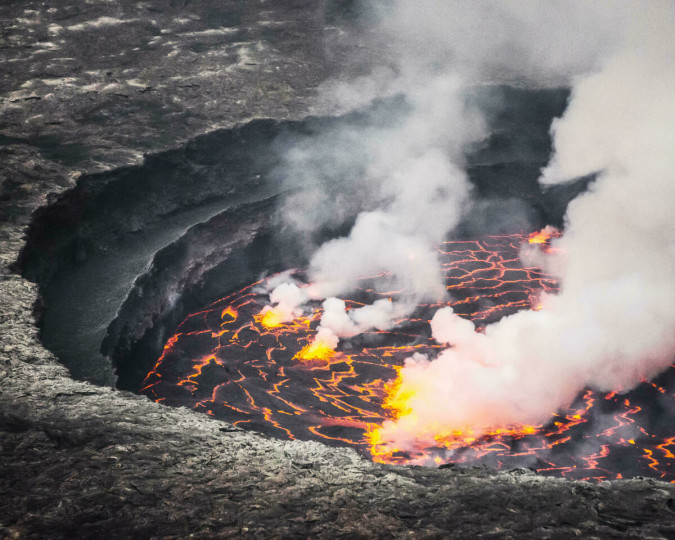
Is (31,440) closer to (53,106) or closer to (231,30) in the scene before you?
(53,106)

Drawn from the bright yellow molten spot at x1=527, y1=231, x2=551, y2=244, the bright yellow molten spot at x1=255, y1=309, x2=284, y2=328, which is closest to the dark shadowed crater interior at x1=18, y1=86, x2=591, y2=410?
the bright yellow molten spot at x1=527, y1=231, x2=551, y2=244

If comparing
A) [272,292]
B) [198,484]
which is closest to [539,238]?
[272,292]

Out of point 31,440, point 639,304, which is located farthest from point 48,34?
point 639,304

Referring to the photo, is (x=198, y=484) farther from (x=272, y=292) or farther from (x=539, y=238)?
(x=539, y=238)

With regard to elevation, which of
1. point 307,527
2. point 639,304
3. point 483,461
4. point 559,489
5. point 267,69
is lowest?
point 307,527

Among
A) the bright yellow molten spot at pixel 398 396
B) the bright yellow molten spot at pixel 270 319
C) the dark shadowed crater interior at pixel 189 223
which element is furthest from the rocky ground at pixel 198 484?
the bright yellow molten spot at pixel 270 319

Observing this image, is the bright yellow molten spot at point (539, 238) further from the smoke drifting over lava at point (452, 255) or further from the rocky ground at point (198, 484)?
the rocky ground at point (198, 484)
